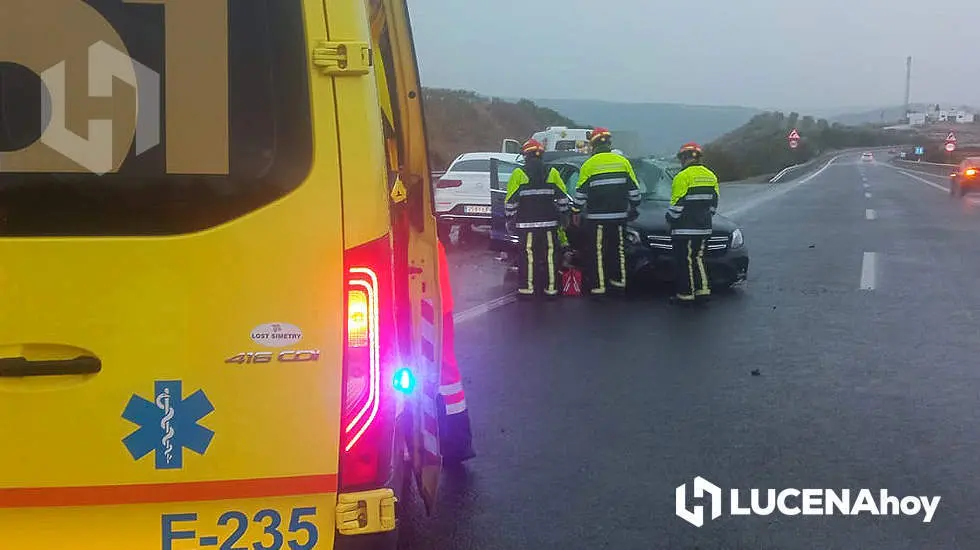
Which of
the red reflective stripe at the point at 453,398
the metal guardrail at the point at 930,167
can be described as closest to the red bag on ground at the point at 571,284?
the red reflective stripe at the point at 453,398

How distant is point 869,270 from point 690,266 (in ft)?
12.6

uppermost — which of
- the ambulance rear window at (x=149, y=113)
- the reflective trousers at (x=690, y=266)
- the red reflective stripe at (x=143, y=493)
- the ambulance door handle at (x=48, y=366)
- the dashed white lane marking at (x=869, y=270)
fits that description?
the ambulance rear window at (x=149, y=113)

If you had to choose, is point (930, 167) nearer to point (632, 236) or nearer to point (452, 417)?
point (632, 236)

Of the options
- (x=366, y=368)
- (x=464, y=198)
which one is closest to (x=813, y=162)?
(x=464, y=198)

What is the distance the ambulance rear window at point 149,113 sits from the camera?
2.22 meters

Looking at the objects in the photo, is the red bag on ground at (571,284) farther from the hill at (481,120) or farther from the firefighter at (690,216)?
the hill at (481,120)

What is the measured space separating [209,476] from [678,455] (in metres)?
3.58

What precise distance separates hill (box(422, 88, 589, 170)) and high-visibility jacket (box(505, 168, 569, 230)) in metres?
46.0

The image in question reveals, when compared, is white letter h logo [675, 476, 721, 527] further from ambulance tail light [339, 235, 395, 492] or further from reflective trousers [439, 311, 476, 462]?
ambulance tail light [339, 235, 395, 492]

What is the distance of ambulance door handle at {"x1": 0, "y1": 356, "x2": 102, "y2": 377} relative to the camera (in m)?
2.22

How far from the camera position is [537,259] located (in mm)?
10836

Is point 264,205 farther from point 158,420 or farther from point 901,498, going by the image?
point 901,498

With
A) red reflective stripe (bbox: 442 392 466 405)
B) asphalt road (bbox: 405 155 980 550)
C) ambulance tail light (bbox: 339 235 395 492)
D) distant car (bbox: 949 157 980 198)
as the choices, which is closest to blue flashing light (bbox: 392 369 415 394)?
ambulance tail light (bbox: 339 235 395 492)

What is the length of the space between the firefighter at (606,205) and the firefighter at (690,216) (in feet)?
1.85
